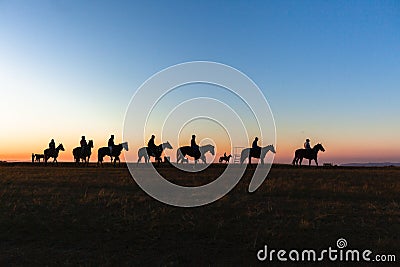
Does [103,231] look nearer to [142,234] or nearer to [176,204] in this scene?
[142,234]

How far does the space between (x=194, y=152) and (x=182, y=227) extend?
24.0 metres

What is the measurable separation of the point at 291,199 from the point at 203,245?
20.9 ft

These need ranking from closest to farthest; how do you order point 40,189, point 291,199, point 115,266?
point 115,266 → point 291,199 → point 40,189

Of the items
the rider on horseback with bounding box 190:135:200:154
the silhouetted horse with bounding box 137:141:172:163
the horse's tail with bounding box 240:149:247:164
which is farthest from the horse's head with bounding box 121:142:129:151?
the horse's tail with bounding box 240:149:247:164

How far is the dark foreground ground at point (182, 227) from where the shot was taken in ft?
32.7

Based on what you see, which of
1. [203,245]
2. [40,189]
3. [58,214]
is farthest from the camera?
[40,189]

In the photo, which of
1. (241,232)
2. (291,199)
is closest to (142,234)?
(241,232)

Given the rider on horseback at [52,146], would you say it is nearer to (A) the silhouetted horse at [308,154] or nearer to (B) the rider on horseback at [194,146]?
(B) the rider on horseback at [194,146]

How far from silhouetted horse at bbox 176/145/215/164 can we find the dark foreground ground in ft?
62.7

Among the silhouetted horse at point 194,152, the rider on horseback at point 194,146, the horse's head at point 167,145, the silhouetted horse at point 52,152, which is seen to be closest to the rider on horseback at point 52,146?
the silhouetted horse at point 52,152

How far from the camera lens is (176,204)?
586 inches

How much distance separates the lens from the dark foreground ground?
996 cm

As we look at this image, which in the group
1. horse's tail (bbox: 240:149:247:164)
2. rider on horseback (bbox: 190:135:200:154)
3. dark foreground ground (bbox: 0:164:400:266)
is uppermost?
rider on horseback (bbox: 190:135:200:154)

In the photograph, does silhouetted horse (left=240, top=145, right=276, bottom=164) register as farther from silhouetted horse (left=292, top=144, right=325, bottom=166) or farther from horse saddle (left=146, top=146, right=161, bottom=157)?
horse saddle (left=146, top=146, right=161, bottom=157)
